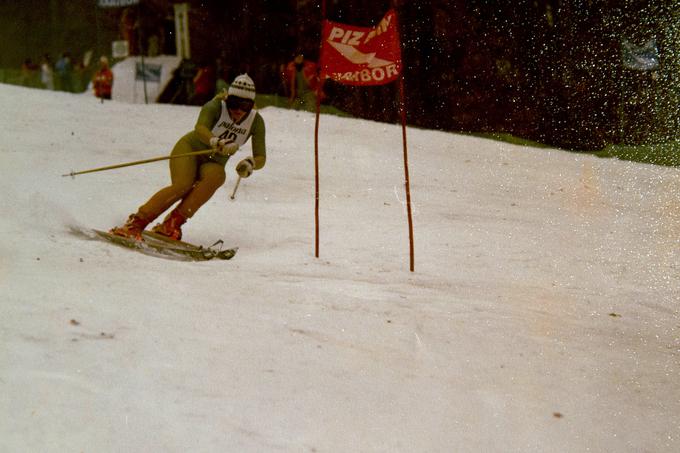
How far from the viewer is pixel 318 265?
22.7ft

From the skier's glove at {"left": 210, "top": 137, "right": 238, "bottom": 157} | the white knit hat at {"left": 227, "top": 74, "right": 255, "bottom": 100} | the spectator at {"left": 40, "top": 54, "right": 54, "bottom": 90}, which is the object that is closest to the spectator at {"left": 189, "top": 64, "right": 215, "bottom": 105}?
the spectator at {"left": 40, "top": 54, "right": 54, "bottom": 90}

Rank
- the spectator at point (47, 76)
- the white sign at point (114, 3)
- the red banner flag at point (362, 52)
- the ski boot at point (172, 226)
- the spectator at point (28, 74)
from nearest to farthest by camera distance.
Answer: the red banner flag at point (362, 52)
the ski boot at point (172, 226)
the spectator at point (47, 76)
the spectator at point (28, 74)
the white sign at point (114, 3)

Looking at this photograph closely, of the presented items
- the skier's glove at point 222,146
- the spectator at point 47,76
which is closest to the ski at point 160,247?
the skier's glove at point 222,146

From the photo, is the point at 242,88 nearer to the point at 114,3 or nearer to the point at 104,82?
the point at 104,82

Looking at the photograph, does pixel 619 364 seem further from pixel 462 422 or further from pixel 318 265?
pixel 318 265

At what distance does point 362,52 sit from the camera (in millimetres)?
6793

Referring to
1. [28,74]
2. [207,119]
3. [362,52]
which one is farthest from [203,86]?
[362,52]

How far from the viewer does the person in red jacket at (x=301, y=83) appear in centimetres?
2011

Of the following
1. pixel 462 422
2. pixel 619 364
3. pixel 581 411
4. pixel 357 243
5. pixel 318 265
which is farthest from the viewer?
pixel 357 243

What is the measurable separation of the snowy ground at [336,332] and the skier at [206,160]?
744 mm

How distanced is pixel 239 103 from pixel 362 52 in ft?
3.91

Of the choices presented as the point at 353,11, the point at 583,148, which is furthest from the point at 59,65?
the point at 583,148

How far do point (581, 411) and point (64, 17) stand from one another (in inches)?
→ 1261

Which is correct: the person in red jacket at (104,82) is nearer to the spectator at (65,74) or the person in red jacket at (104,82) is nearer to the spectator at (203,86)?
the spectator at (203,86)
